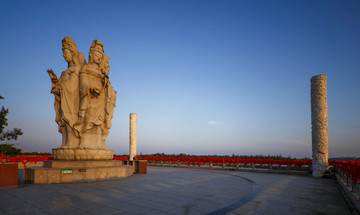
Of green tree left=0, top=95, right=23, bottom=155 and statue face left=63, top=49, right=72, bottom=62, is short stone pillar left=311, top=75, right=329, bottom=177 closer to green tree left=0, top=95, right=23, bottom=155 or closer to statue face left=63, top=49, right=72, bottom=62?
statue face left=63, top=49, right=72, bottom=62

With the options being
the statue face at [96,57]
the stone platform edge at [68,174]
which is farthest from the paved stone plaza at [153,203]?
the statue face at [96,57]

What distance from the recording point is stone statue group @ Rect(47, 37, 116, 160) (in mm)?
9906

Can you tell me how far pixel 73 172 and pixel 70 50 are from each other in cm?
609

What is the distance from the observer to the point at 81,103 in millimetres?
10070

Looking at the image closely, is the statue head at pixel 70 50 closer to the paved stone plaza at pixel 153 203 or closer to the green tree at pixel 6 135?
the paved stone plaza at pixel 153 203

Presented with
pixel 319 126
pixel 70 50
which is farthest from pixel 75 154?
pixel 319 126

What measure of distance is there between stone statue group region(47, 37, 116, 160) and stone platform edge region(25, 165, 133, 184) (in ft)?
2.98

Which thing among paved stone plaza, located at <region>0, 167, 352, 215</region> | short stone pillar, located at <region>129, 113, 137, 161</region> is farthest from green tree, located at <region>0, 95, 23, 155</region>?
paved stone plaza, located at <region>0, 167, 352, 215</region>

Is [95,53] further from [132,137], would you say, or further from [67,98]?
[132,137]

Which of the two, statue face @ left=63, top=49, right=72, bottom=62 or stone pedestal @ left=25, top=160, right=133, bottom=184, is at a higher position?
statue face @ left=63, top=49, right=72, bottom=62

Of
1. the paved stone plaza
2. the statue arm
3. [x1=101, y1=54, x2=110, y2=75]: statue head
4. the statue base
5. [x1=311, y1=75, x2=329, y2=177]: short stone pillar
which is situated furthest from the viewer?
[x1=311, y1=75, x2=329, y2=177]: short stone pillar

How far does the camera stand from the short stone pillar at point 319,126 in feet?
44.3

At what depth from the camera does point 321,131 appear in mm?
13695

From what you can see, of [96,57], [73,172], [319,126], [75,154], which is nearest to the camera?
[73,172]
